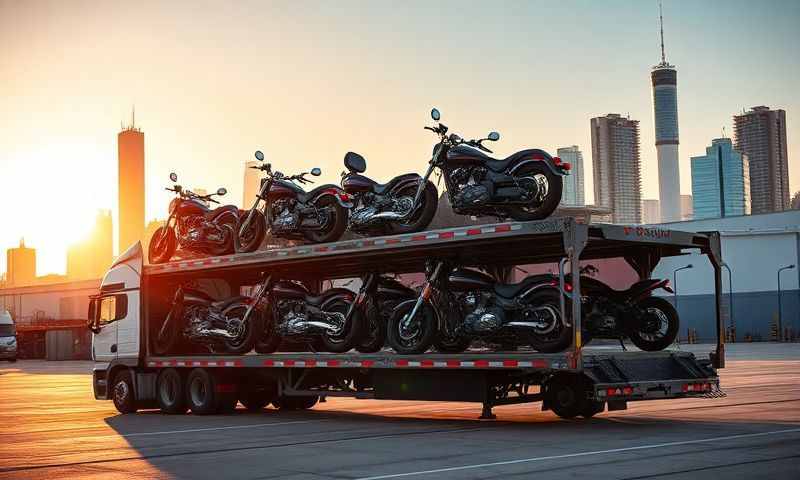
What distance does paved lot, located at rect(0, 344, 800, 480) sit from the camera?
11.0 m

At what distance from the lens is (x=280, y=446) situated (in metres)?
13.9

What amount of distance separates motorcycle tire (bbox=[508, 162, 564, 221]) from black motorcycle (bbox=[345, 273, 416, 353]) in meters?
2.96

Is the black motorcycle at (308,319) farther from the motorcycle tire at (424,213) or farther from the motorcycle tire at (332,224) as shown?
the motorcycle tire at (424,213)

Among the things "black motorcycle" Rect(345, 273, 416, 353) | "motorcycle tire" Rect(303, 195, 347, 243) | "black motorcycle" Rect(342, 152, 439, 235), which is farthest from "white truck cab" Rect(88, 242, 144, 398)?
"black motorcycle" Rect(342, 152, 439, 235)

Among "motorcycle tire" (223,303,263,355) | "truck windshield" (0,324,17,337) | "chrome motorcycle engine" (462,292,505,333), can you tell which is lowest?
"truck windshield" (0,324,17,337)

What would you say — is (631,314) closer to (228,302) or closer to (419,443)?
(419,443)

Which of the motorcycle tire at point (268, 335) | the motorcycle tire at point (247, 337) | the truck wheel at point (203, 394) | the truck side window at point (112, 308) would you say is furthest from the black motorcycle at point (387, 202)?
the truck side window at point (112, 308)

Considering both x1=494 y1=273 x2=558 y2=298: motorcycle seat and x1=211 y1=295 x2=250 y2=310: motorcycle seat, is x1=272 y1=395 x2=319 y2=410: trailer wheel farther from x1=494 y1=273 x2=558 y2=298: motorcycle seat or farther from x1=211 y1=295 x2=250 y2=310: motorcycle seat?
x1=494 y1=273 x2=558 y2=298: motorcycle seat

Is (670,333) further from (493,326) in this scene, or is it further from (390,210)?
(390,210)

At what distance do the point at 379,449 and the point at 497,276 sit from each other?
5808mm

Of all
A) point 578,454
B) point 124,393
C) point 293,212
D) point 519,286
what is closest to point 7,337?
point 124,393

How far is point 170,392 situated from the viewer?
20328mm

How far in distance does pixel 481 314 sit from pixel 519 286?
0.65 m

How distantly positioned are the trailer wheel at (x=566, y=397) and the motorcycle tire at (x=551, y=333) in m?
1.37
